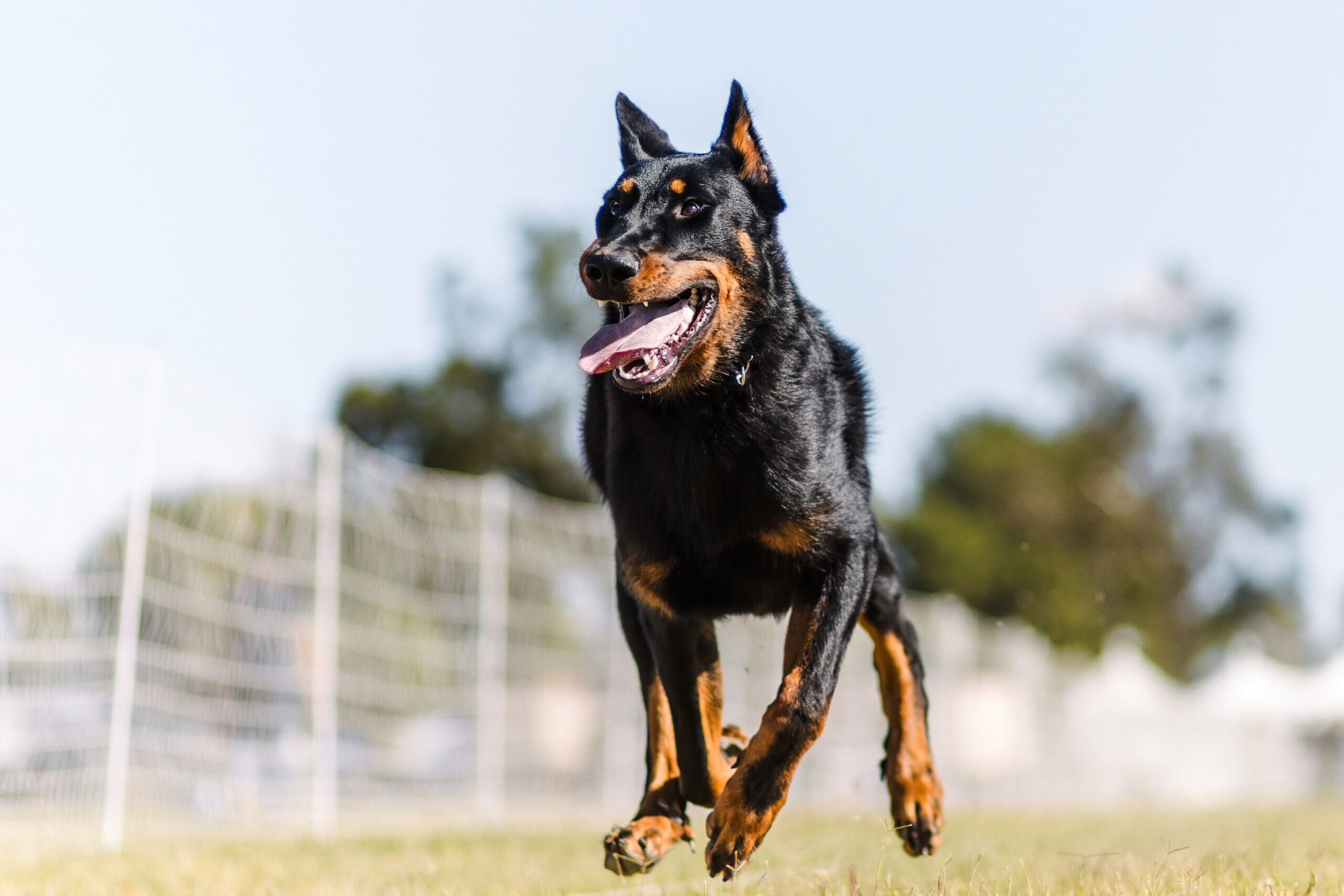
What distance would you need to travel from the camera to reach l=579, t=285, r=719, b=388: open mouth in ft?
10.0

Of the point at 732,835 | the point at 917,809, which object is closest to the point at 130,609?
the point at 917,809

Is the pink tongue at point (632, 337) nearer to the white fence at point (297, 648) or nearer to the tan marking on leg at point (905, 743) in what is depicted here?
the white fence at point (297, 648)

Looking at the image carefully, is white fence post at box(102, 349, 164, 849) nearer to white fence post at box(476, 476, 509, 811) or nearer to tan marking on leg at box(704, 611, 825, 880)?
white fence post at box(476, 476, 509, 811)

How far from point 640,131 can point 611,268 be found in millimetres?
1094

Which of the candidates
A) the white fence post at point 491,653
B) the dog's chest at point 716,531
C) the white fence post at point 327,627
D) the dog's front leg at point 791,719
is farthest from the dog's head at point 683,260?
the white fence post at point 491,653

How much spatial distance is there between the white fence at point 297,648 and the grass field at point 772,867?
0.63 meters

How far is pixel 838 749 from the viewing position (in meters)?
18.0

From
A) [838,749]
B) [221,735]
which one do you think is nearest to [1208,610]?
[838,749]

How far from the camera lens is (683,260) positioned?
3.14 meters

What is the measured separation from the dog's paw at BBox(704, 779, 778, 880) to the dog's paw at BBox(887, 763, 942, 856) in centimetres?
76

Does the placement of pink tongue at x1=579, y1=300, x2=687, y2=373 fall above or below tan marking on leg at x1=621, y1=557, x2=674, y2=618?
above

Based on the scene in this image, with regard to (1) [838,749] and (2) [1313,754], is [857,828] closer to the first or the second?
(1) [838,749]

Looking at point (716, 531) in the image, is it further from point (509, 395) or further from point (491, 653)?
point (509, 395)

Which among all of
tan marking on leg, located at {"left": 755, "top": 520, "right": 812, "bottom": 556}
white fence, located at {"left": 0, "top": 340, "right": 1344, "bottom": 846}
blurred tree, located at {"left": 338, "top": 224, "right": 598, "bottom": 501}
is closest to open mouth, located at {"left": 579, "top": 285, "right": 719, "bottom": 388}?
tan marking on leg, located at {"left": 755, "top": 520, "right": 812, "bottom": 556}
